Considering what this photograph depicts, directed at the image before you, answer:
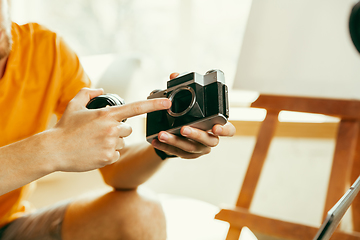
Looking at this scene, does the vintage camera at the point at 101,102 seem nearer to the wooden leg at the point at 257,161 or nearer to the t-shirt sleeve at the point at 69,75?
the t-shirt sleeve at the point at 69,75

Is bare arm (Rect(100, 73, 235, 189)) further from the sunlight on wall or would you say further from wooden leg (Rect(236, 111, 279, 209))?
the sunlight on wall

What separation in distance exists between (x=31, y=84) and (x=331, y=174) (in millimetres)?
871

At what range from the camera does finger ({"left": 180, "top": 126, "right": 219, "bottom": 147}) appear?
56cm

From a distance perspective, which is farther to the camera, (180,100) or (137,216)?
(137,216)

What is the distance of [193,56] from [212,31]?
194mm

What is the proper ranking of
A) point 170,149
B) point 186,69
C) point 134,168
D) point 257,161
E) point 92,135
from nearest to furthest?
point 92,135
point 170,149
point 134,168
point 257,161
point 186,69

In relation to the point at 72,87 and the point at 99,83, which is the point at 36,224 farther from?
the point at 99,83

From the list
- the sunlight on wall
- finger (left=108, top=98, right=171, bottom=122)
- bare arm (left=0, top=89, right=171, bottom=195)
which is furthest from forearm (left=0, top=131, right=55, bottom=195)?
the sunlight on wall

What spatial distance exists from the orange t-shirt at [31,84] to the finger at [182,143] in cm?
41

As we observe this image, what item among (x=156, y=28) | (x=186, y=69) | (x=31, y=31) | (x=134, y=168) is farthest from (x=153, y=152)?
(x=156, y=28)

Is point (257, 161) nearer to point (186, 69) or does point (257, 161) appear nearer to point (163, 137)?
point (163, 137)

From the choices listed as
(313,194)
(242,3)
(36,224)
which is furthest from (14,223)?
(242,3)

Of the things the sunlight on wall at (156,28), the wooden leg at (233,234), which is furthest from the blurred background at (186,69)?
the wooden leg at (233,234)

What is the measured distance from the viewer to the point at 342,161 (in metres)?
0.88
